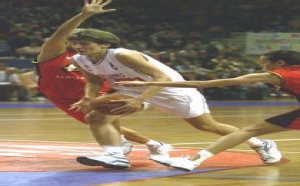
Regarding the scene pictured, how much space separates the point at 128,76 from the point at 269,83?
1073 millimetres

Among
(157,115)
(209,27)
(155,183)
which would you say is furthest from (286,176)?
(209,27)

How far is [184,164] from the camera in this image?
5141 millimetres

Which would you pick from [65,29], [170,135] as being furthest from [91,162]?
[170,135]

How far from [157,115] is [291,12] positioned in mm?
12305

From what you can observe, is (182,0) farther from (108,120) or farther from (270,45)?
(108,120)

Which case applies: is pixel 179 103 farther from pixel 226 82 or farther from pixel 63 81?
pixel 63 81

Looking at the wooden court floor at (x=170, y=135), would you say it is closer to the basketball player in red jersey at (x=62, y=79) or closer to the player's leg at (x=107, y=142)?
the player's leg at (x=107, y=142)

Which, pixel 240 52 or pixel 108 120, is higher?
pixel 108 120

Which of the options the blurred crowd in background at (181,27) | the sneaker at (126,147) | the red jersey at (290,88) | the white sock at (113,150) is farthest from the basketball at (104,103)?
the blurred crowd in background at (181,27)

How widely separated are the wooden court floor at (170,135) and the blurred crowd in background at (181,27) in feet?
13.5

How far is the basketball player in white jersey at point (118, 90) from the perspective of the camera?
5.20m

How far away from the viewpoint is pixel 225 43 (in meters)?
21.7

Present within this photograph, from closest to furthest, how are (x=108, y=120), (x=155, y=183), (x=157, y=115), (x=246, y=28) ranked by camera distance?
1. (x=155, y=183)
2. (x=108, y=120)
3. (x=157, y=115)
4. (x=246, y=28)

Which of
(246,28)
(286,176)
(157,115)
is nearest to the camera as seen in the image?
(286,176)
